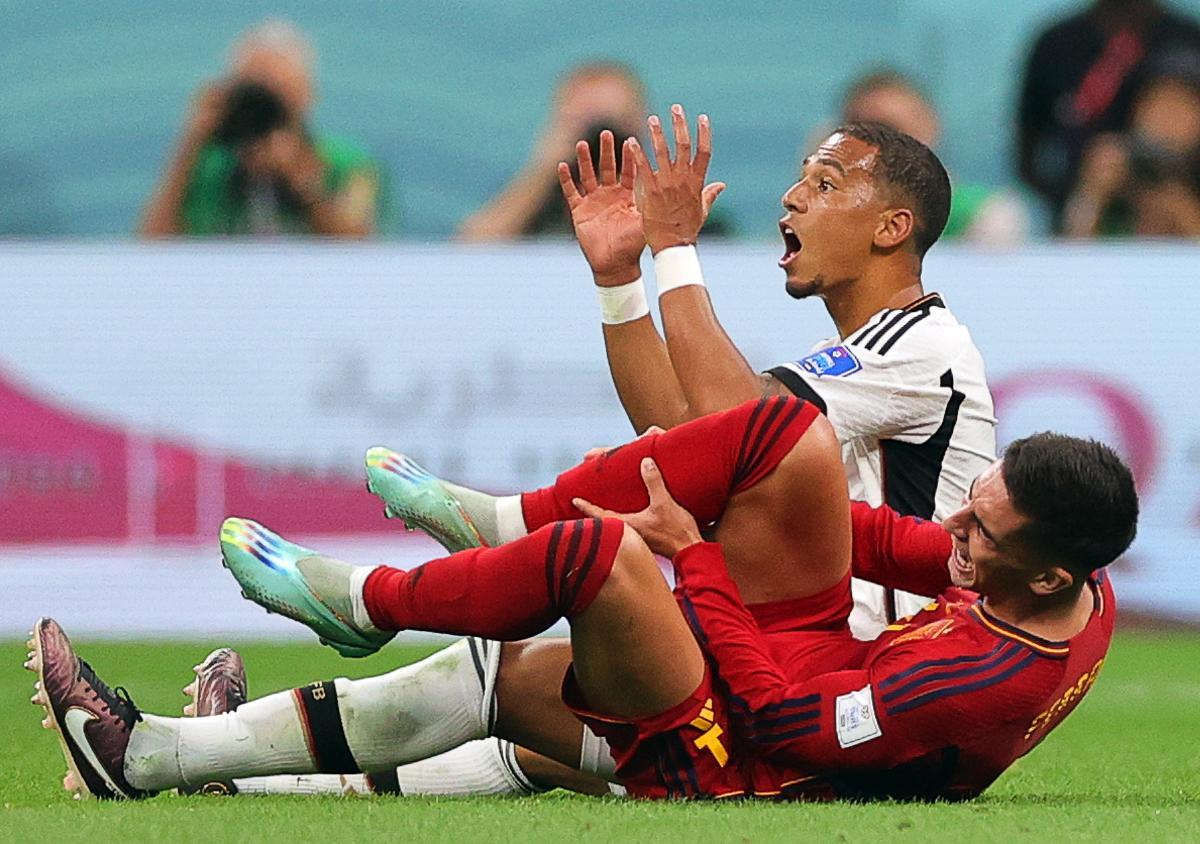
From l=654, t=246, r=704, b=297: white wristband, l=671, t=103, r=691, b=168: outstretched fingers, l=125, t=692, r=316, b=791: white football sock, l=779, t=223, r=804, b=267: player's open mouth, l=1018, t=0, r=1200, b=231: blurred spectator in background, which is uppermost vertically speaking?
l=1018, t=0, r=1200, b=231: blurred spectator in background

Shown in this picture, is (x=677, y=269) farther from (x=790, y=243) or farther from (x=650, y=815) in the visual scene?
(x=650, y=815)

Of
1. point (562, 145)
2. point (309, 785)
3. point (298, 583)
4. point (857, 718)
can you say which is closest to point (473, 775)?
point (309, 785)

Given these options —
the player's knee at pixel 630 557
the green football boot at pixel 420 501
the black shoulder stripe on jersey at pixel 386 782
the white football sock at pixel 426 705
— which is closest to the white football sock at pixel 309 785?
the black shoulder stripe on jersey at pixel 386 782

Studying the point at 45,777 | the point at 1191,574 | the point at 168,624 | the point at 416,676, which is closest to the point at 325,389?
the point at 168,624

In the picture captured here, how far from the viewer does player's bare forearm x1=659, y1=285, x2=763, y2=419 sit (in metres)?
4.25

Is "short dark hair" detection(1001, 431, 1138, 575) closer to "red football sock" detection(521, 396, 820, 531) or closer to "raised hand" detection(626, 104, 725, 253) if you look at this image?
"red football sock" detection(521, 396, 820, 531)

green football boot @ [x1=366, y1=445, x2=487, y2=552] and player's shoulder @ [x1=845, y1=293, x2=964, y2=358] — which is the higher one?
player's shoulder @ [x1=845, y1=293, x2=964, y2=358]

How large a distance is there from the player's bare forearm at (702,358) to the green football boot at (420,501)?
582 millimetres

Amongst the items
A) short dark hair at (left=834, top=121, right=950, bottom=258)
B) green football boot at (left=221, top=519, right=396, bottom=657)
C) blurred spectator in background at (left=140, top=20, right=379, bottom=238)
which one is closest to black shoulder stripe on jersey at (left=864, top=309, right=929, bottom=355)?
short dark hair at (left=834, top=121, right=950, bottom=258)

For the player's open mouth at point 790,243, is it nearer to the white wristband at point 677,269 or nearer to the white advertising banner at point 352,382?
the white wristband at point 677,269

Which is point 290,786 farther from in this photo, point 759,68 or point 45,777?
point 759,68

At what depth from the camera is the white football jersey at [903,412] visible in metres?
Result: 4.30

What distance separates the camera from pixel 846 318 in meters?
4.65

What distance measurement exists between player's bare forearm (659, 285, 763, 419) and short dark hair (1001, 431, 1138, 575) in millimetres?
795
